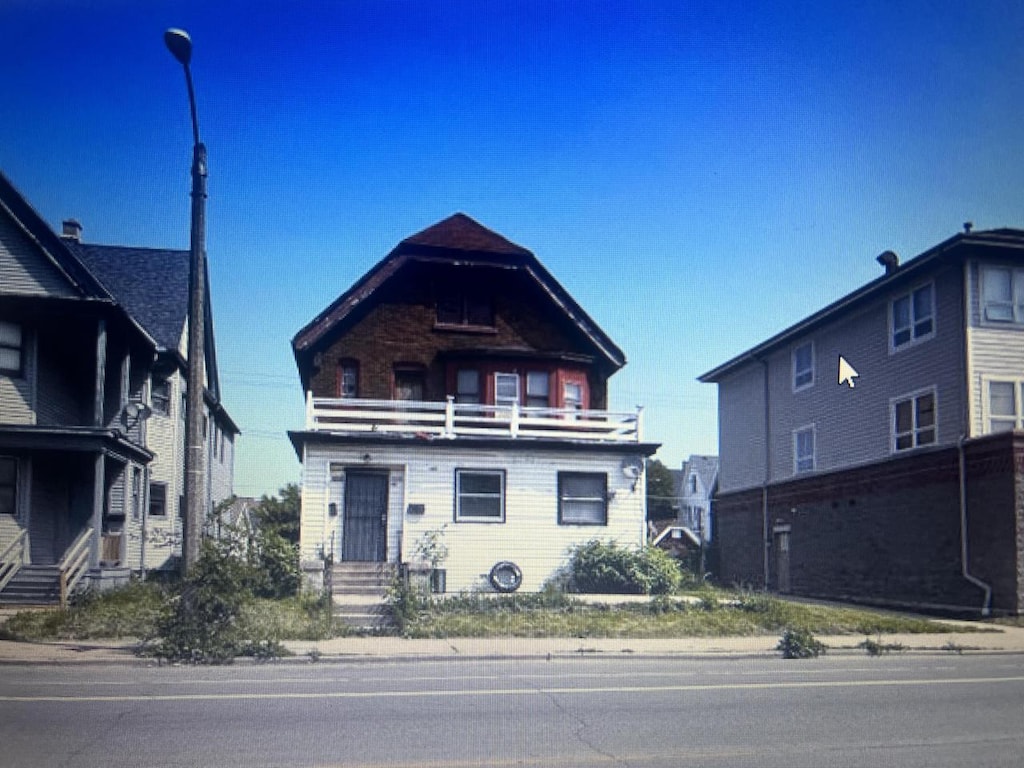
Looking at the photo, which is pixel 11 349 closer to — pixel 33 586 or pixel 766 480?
pixel 33 586

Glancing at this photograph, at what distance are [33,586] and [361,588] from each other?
733cm

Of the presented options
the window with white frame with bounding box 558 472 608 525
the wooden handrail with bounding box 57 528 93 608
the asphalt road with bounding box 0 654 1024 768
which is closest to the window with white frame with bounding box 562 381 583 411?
the window with white frame with bounding box 558 472 608 525

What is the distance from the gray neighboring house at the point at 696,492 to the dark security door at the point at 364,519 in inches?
2222

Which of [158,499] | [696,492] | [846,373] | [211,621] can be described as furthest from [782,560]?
[696,492]

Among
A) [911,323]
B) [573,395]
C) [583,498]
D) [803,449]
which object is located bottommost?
[583,498]

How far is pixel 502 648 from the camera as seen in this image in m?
14.5

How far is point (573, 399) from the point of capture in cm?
2820

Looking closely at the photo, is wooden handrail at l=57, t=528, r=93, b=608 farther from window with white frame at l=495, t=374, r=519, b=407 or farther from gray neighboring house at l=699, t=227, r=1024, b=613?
gray neighboring house at l=699, t=227, r=1024, b=613

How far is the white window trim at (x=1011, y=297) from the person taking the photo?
22609 mm

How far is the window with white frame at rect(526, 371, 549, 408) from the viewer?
27594mm

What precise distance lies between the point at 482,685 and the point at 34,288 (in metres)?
17.5

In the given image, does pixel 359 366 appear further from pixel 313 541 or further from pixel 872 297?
pixel 872 297

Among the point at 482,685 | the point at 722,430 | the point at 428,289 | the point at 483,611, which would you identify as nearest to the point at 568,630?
the point at 483,611

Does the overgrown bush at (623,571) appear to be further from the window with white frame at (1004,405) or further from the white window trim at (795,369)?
the white window trim at (795,369)
